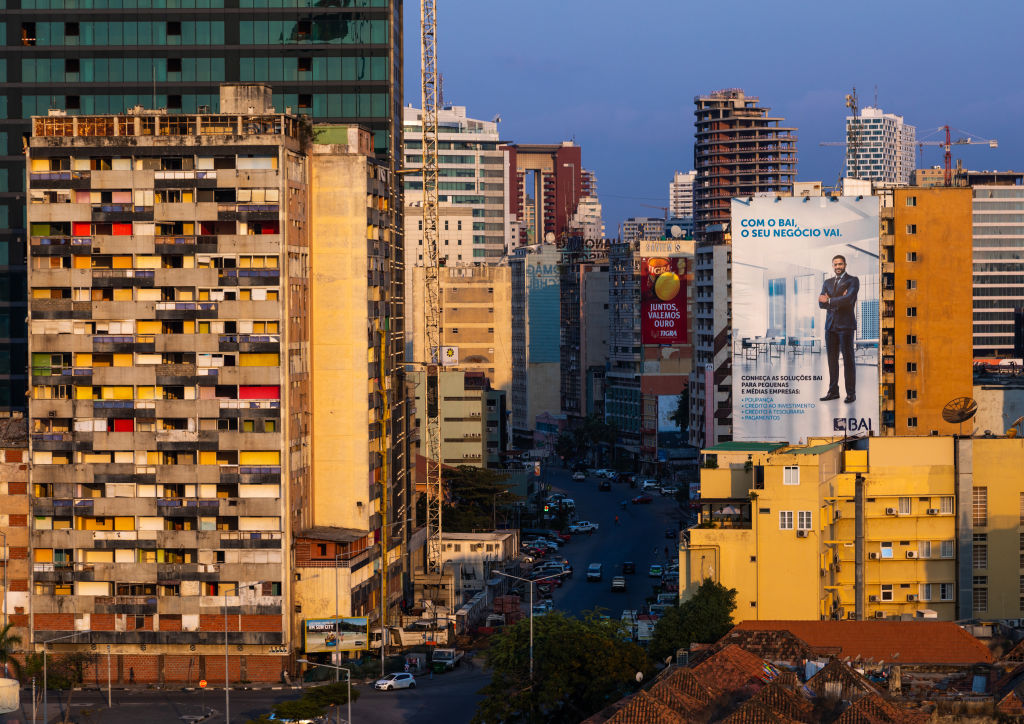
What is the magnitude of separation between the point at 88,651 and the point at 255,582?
11.5 m

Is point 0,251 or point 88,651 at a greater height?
point 0,251

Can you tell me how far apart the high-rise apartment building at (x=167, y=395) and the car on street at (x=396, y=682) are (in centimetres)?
679

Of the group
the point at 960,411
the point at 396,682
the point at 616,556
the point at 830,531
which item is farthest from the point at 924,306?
the point at 396,682

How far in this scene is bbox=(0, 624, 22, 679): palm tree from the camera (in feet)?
348

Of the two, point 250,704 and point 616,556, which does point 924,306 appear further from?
point 250,704

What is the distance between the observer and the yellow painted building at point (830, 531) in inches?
3920

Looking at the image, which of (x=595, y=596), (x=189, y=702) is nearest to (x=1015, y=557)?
(x=595, y=596)

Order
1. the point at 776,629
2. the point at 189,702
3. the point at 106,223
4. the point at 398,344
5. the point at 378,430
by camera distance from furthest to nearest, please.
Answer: the point at 398,344 → the point at 378,430 → the point at 106,223 → the point at 189,702 → the point at 776,629

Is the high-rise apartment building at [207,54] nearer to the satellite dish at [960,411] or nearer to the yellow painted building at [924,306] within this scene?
the satellite dish at [960,411]

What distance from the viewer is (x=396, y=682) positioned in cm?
10631

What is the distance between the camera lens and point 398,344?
429 ft

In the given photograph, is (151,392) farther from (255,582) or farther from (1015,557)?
(1015,557)

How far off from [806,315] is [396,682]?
182ft

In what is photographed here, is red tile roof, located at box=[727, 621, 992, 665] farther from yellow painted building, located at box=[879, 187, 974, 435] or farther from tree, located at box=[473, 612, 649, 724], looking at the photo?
yellow painted building, located at box=[879, 187, 974, 435]
